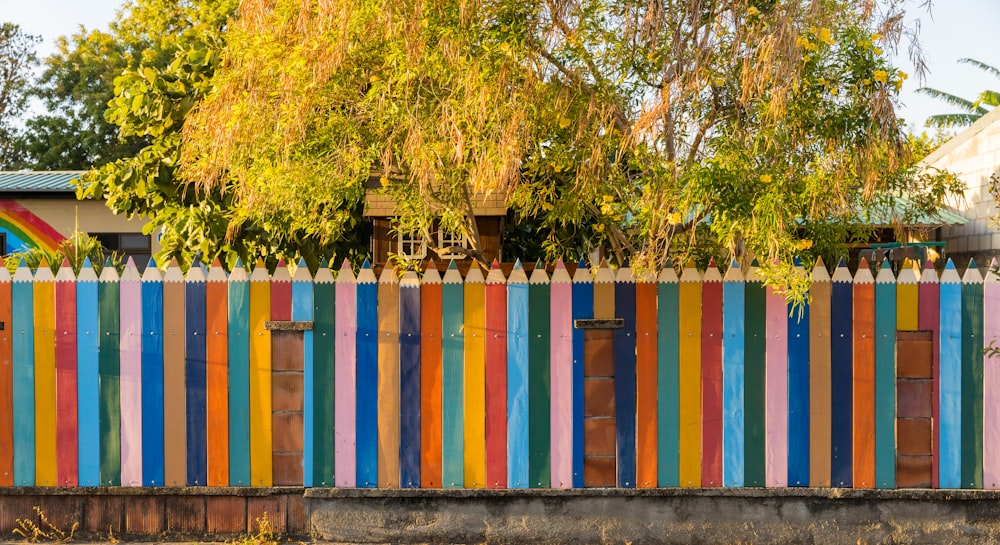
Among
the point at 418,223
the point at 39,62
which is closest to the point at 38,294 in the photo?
the point at 418,223

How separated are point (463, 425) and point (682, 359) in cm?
140

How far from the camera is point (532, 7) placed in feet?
16.6

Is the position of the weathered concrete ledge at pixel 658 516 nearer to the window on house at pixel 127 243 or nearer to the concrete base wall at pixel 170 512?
the concrete base wall at pixel 170 512

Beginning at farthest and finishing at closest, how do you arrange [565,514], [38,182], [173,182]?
1. [38,182]
2. [173,182]
3. [565,514]

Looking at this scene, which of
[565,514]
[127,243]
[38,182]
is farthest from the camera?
[127,243]

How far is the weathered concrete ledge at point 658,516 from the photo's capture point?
547 cm

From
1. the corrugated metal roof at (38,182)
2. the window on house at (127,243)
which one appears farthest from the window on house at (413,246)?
the window on house at (127,243)

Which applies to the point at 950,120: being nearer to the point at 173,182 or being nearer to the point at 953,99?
the point at 953,99

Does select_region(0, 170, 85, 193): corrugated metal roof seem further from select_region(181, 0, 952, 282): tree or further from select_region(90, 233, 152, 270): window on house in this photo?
select_region(181, 0, 952, 282): tree

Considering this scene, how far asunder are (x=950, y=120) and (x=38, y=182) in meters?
24.4

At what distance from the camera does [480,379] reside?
5516mm

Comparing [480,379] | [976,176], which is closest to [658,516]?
[480,379]

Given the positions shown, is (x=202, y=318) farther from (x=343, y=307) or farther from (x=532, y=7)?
(x=532, y=7)

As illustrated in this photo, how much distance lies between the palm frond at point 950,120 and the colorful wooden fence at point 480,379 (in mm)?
23919
